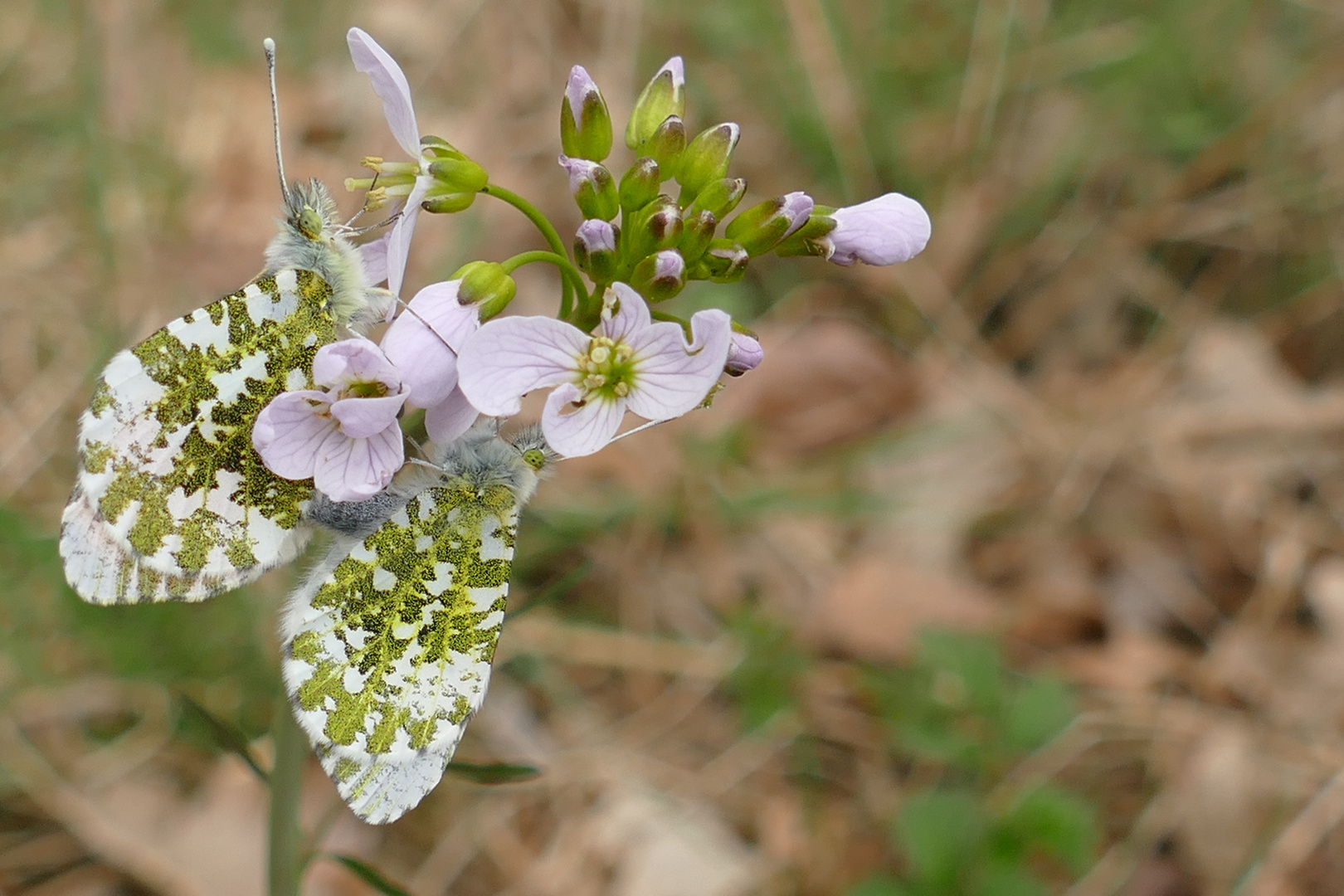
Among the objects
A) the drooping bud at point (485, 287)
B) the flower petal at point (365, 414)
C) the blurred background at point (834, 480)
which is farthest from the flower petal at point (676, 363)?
the blurred background at point (834, 480)

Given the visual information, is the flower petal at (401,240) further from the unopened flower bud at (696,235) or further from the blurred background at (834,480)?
the blurred background at (834,480)

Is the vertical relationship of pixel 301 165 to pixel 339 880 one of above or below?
above

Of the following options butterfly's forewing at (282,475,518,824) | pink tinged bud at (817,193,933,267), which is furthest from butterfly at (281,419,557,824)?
pink tinged bud at (817,193,933,267)

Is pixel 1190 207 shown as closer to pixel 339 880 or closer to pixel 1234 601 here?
pixel 1234 601

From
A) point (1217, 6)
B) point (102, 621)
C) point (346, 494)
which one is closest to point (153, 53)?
point (102, 621)

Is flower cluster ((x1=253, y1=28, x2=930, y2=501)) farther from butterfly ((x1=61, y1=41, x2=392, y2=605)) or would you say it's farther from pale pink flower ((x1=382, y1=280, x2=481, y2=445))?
butterfly ((x1=61, y1=41, x2=392, y2=605))

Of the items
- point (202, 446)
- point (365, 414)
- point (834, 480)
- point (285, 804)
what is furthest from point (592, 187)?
point (834, 480)

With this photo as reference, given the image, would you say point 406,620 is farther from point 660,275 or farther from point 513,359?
point 660,275
